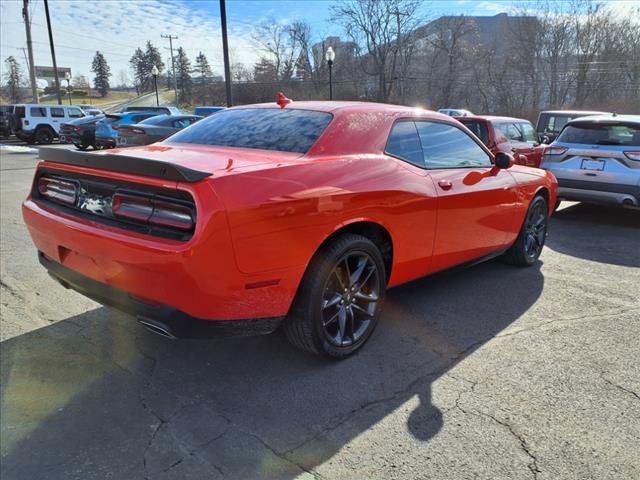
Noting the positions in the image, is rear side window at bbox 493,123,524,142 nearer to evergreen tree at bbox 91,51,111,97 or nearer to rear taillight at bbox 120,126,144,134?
rear taillight at bbox 120,126,144,134

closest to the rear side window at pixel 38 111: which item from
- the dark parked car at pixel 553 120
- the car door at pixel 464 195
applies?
the dark parked car at pixel 553 120

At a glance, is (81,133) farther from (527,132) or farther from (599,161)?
(599,161)

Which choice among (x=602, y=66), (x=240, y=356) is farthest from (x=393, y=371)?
(x=602, y=66)

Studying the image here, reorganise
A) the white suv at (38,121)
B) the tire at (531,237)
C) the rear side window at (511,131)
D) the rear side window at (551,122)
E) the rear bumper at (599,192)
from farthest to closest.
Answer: the white suv at (38,121)
the rear side window at (551,122)
the rear side window at (511,131)
the rear bumper at (599,192)
the tire at (531,237)

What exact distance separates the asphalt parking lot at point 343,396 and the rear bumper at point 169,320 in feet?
1.40

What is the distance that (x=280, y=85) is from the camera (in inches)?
2213

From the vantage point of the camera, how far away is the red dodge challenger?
246 centimetres

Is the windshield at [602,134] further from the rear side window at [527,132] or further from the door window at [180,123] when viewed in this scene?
the door window at [180,123]

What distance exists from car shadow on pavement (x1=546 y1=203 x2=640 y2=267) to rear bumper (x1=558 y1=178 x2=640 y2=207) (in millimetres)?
410

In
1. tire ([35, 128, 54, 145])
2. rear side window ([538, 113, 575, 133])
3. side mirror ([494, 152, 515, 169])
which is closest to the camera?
side mirror ([494, 152, 515, 169])

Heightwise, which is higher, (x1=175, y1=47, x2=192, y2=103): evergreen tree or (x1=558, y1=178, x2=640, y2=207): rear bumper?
(x1=175, y1=47, x2=192, y2=103): evergreen tree

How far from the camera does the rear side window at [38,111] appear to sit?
964 inches

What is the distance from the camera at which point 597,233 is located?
271 inches

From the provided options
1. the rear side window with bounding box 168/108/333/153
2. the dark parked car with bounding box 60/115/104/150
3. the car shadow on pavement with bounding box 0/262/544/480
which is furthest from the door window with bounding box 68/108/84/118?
the car shadow on pavement with bounding box 0/262/544/480
